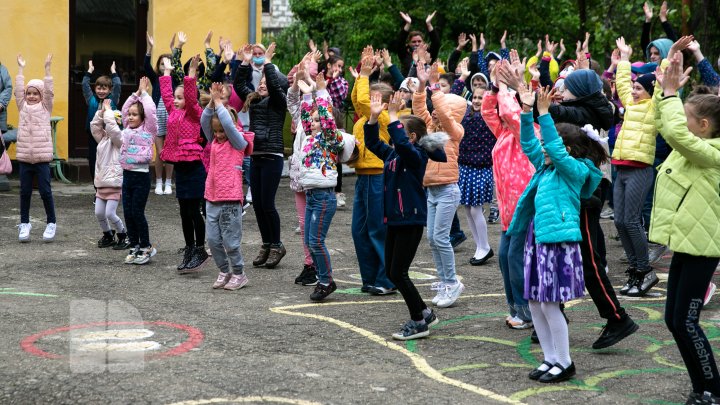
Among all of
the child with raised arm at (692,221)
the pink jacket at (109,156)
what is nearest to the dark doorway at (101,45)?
the pink jacket at (109,156)

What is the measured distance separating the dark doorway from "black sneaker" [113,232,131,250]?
714 centimetres

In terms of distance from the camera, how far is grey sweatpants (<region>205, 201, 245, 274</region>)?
8734mm

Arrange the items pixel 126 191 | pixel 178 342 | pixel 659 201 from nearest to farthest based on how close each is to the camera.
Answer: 1. pixel 659 201
2. pixel 178 342
3. pixel 126 191

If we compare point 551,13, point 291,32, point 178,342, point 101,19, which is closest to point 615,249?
point 178,342

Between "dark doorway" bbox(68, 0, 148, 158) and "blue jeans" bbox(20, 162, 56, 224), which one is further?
"dark doorway" bbox(68, 0, 148, 158)

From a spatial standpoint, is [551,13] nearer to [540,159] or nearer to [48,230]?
[48,230]

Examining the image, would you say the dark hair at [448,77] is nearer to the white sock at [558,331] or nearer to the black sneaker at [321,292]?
the black sneaker at [321,292]

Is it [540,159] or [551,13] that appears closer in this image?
[540,159]

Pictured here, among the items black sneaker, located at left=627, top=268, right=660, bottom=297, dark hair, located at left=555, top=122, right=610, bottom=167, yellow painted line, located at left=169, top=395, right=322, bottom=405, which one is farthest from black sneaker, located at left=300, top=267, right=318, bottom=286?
yellow painted line, located at left=169, top=395, right=322, bottom=405

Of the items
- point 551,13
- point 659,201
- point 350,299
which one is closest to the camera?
point 659,201

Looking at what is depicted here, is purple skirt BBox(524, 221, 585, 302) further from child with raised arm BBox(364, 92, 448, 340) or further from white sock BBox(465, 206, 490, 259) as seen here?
white sock BBox(465, 206, 490, 259)

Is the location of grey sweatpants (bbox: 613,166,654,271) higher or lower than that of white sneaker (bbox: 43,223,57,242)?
higher

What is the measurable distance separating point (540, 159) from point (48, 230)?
655 centimetres

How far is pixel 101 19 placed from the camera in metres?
17.9
